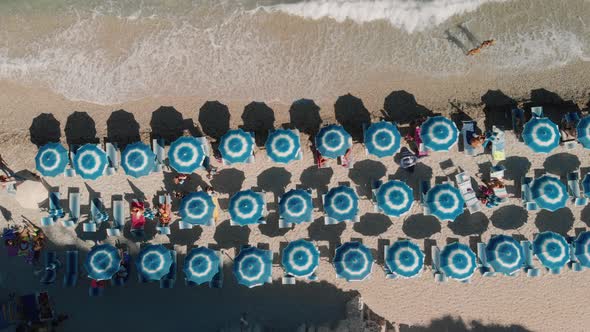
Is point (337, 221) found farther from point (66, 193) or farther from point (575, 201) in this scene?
point (66, 193)

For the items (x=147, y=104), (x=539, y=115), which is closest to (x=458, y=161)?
(x=539, y=115)

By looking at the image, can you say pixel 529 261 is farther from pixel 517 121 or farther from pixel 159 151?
pixel 159 151

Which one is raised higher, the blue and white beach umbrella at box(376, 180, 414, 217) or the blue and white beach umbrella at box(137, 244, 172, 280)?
the blue and white beach umbrella at box(376, 180, 414, 217)

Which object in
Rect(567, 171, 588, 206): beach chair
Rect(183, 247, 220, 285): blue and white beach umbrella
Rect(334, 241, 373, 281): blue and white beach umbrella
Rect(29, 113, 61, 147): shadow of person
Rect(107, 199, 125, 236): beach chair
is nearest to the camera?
Rect(334, 241, 373, 281): blue and white beach umbrella

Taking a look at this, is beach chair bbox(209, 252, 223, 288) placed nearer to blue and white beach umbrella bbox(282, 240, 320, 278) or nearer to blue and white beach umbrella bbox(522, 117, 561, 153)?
blue and white beach umbrella bbox(282, 240, 320, 278)

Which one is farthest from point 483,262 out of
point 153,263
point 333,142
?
point 153,263

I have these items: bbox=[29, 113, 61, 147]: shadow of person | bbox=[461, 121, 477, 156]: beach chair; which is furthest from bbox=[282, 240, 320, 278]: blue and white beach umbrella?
bbox=[29, 113, 61, 147]: shadow of person
